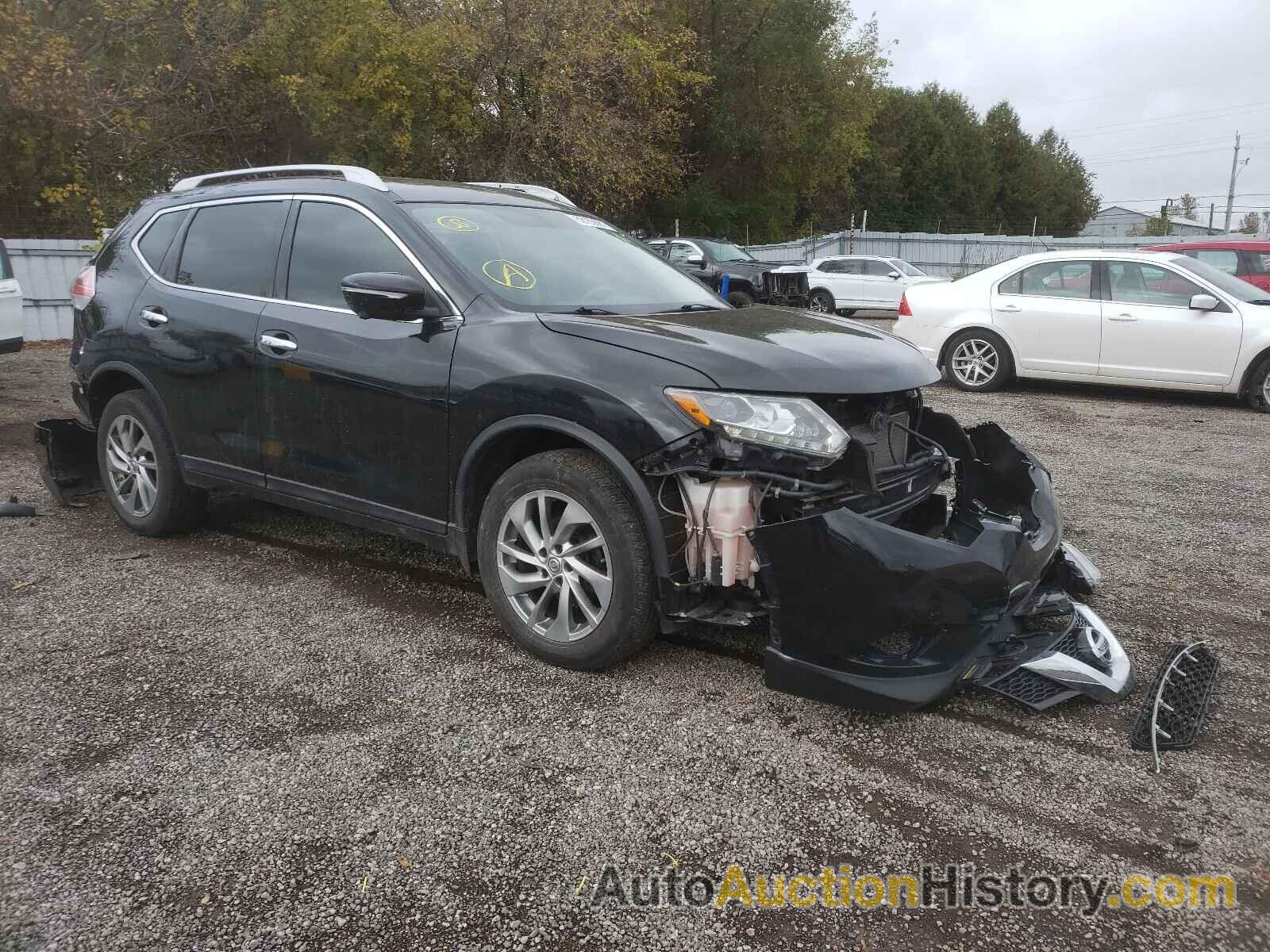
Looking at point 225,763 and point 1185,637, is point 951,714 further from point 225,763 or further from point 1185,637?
point 225,763

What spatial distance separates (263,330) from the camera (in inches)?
159

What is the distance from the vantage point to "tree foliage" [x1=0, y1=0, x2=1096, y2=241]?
1429 cm

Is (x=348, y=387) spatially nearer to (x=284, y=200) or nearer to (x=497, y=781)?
(x=284, y=200)

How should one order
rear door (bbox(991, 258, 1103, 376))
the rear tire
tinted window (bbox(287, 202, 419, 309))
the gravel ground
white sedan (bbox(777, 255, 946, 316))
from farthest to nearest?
white sedan (bbox(777, 255, 946, 316)) < rear door (bbox(991, 258, 1103, 376)) < the rear tire < tinted window (bbox(287, 202, 419, 309)) < the gravel ground

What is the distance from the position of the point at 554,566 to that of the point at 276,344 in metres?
1.72

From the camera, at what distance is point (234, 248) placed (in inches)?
170

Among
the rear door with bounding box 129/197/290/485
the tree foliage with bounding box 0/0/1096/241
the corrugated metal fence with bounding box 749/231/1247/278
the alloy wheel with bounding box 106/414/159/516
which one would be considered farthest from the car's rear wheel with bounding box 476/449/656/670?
the corrugated metal fence with bounding box 749/231/1247/278

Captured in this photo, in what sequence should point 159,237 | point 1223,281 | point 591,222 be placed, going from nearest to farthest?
point 591,222
point 159,237
point 1223,281

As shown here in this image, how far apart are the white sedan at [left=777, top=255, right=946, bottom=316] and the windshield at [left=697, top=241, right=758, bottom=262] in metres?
1.45

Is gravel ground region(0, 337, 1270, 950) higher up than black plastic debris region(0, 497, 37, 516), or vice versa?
black plastic debris region(0, 497, 37, 516)

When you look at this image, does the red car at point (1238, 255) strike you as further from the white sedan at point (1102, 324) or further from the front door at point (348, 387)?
the front door at point (348, 387)

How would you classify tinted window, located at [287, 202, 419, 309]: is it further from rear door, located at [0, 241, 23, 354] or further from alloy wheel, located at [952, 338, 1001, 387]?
alloy wheel, located at [952, 338, 1001, 387]

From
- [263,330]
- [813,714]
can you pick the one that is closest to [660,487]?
[813,714]

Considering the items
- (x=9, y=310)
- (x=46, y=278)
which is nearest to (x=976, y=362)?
(x=9, y=310)
